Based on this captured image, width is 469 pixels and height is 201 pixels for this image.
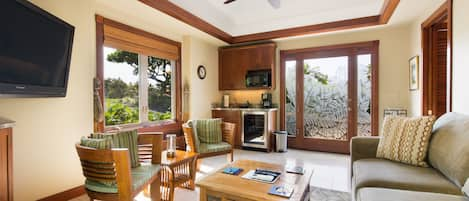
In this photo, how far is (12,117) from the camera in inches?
82.1

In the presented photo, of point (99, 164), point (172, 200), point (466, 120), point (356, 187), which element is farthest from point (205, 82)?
point (466, 120)

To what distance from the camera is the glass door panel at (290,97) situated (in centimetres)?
487

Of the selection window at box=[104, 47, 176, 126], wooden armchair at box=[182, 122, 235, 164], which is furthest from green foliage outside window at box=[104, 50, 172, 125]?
wooden armchair at box=[182, 122, 235, 164]

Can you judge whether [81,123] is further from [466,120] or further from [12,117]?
[466,120]

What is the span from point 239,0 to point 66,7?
233cm

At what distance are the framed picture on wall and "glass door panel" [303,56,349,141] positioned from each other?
0.97 metres

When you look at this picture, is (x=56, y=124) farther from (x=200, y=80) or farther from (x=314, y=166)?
(x=314, y=166)

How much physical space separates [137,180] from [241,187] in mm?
861

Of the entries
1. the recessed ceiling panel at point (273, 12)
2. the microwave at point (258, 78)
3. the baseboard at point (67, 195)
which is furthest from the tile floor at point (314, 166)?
the recessed ceiling panel at point (273, 12)

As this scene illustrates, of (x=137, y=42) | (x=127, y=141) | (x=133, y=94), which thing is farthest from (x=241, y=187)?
(x=137, y=42)

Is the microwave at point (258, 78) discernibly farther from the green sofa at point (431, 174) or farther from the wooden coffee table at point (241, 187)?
the wooden coffee table at point (241, 187)

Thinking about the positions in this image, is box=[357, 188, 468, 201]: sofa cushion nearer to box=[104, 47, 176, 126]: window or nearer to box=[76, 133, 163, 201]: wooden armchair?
box=[76, 133, 163, 201]: wooden armchair

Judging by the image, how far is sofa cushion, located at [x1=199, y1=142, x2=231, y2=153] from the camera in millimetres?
3289

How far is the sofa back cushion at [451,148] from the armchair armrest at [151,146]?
2430 millimetres
